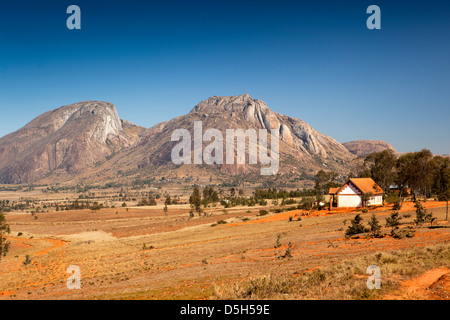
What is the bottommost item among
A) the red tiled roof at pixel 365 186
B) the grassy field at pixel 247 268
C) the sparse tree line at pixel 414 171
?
the grassy field at pixel 247 268

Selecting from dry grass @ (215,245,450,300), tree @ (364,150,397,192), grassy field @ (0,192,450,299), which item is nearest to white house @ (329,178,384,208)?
tree @ (364,150,397,192)

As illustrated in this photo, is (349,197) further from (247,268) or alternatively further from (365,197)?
(247,268)

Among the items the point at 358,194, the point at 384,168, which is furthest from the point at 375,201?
the point at 384,168

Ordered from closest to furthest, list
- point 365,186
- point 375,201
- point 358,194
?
1. point 358,194
2. point 365,186
3. point 375,201

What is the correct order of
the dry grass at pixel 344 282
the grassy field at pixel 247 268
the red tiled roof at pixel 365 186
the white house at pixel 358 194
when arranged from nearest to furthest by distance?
the dry grass at pixel 344 282 < the grassy field at pixel 247 268 < the white house at pixel 358 194 < the red tiled roof at pixel 365 186

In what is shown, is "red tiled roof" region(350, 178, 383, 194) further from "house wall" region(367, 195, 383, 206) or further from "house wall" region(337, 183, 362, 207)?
"house wall" region(367, 195, 383, 206)

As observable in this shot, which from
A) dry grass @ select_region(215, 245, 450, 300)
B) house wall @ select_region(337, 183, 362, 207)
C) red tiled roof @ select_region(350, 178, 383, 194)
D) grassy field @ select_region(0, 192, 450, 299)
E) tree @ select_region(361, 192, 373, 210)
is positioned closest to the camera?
dry grass @ select_region(215, 245, 450, 300)

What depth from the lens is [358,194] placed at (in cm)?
5944

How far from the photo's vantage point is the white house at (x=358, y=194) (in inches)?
2313

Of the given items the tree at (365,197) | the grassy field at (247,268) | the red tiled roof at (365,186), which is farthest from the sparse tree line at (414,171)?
the grassy field at (247,268)

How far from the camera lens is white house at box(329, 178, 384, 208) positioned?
2313 inches

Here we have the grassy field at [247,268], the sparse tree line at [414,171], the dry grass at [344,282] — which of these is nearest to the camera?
the dry grass at [344,282]

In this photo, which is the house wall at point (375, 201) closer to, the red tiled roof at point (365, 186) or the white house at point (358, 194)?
the white house at point (358, 194)
